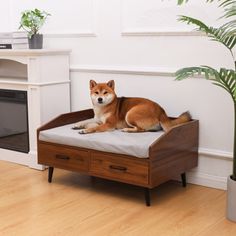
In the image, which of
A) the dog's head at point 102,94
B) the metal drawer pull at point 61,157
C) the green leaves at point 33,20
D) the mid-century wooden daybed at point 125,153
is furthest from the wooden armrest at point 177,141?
the green leaves at point 33,20

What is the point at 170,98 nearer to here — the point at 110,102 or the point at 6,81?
the point at 110,102

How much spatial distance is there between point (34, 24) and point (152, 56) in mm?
1133

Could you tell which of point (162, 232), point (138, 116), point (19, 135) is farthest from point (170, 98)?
point (19, 135)

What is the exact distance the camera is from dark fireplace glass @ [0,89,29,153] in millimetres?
3883

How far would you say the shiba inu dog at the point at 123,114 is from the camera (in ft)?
10.5

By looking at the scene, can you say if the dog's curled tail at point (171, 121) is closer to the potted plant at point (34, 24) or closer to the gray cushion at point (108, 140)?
the gray cushion at point (108, 140)

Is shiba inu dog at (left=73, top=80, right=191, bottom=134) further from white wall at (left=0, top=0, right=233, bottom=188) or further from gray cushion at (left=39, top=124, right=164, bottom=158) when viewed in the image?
white wall at (left=0, top=0, right=233, bottom=188)

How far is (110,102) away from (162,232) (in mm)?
1148

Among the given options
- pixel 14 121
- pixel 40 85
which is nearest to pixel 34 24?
pixel 40 85

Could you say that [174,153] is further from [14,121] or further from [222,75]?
[14,121]

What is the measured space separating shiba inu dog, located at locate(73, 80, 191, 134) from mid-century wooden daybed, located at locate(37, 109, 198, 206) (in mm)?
76

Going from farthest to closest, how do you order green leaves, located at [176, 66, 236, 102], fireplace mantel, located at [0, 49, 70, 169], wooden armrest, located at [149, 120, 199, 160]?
fireplace mantel, located at [0, 49, 70, 169]
wooden armrest, located at [149, 120, 199, 160]
green leaves, located at [176, 66, 236, 102]

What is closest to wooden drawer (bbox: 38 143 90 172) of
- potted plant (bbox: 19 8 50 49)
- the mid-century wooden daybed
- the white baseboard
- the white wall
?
the mid-century wooden daybed

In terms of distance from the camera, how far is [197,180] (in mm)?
3379
